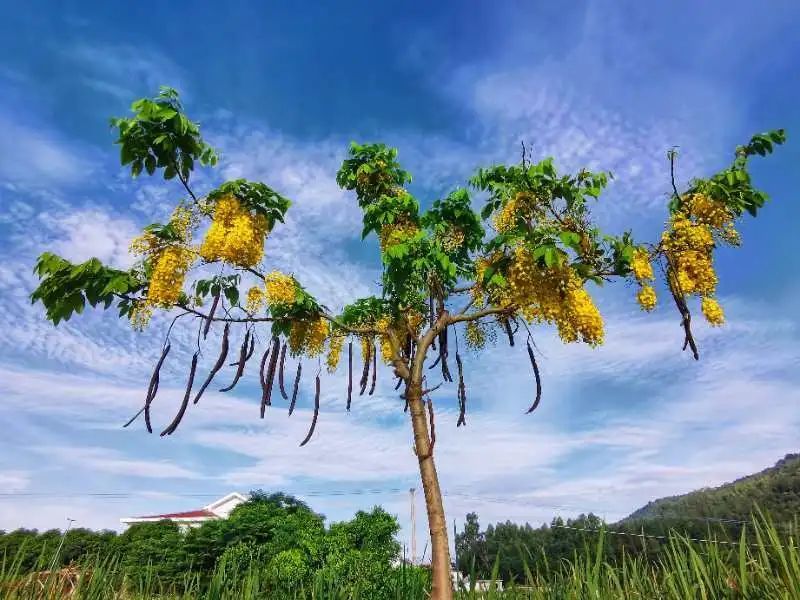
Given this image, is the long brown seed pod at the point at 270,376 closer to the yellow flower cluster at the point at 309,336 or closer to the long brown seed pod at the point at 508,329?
the yellow flower cluster at the point at 309,336

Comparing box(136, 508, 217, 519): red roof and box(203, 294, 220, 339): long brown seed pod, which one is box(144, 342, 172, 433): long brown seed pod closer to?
box(203, 294, 220, 339): long brown seed pod

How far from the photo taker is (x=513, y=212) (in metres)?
7.65

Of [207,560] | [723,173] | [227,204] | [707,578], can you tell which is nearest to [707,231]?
[723,173]

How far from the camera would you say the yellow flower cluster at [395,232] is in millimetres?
8617

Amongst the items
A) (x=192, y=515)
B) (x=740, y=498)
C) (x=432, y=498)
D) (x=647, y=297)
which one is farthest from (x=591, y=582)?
(x=740, y=498)

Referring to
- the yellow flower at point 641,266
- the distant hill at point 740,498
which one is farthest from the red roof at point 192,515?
the yellow flower at point 641,266

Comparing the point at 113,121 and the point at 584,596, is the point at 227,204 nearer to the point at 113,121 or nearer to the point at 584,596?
the point at 113,121

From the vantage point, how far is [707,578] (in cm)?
464

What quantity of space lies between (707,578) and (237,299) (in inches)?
220

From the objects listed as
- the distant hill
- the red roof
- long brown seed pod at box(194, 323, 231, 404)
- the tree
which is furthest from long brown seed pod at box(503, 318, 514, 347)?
the distant hill

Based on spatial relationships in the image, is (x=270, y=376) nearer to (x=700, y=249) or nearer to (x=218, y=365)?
(x=218, y=365)

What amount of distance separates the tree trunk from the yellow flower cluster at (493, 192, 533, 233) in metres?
2.19

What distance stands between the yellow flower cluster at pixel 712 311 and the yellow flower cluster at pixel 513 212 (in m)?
2.20

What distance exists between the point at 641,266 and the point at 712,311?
955mm
